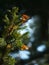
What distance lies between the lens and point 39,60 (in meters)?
4.56

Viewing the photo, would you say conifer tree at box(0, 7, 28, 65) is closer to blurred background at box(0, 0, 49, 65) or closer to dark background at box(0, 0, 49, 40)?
dark background at box(0, 0, 49, 40)

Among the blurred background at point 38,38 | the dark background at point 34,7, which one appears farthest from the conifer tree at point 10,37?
the blurred background at point 38,38

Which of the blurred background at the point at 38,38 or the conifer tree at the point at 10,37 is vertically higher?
the blurred background at the point at 38,38

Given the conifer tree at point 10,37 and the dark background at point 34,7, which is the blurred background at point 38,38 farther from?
the conifer tree at point 10,37

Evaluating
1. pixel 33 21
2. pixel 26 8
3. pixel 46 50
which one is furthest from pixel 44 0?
pixel 46 50

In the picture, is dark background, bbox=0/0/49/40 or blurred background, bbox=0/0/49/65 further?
blurred background, bbox=0/0/49/65

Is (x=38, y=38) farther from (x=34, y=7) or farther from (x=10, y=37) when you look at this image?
(x=10, y=37)

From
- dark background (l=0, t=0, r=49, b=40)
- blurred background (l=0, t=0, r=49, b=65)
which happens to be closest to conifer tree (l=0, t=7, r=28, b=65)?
dark background (l=0, t=0, r=49, b=40)

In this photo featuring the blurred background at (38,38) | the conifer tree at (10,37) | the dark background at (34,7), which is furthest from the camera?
the blurred background at (38,38)

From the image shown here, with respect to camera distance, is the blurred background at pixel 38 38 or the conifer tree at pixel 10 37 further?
the blurred background at pixel 38 38

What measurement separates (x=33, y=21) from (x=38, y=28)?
15 centimetres

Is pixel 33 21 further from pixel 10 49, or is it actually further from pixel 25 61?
pixel 10 49

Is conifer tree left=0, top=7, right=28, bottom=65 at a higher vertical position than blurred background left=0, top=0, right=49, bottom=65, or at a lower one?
lower

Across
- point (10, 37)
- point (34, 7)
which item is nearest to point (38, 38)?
point (34, 7)
